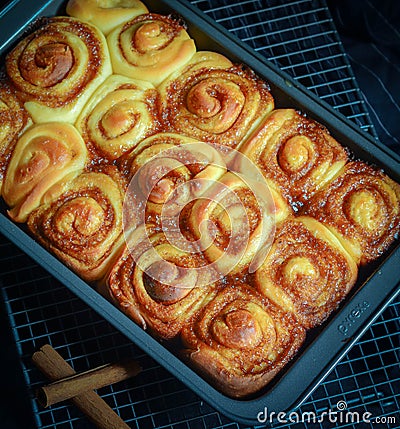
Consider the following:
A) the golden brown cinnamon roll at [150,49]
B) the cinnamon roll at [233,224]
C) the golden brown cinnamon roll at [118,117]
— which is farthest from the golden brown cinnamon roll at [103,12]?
the cinnamon roll at [233,224]

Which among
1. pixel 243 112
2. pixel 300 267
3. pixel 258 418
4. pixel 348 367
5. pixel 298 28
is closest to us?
pixel 258 418

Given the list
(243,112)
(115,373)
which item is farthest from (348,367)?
(243,112)

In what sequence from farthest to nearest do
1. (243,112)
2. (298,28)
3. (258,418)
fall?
(298,28)
(243,112)
(258,418)

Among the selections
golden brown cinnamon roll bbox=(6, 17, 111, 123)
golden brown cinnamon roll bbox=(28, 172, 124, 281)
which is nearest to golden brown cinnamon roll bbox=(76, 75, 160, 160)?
golden brown cinnamon roll bbox=(6, 17, 111, 123)

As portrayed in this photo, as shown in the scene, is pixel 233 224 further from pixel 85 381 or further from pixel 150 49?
pixel 85 381

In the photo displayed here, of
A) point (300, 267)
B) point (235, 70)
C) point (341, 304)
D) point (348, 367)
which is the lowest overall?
point (348, 367)

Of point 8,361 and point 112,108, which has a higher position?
point 112,108

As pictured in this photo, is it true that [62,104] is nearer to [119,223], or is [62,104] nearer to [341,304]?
[119,223]
